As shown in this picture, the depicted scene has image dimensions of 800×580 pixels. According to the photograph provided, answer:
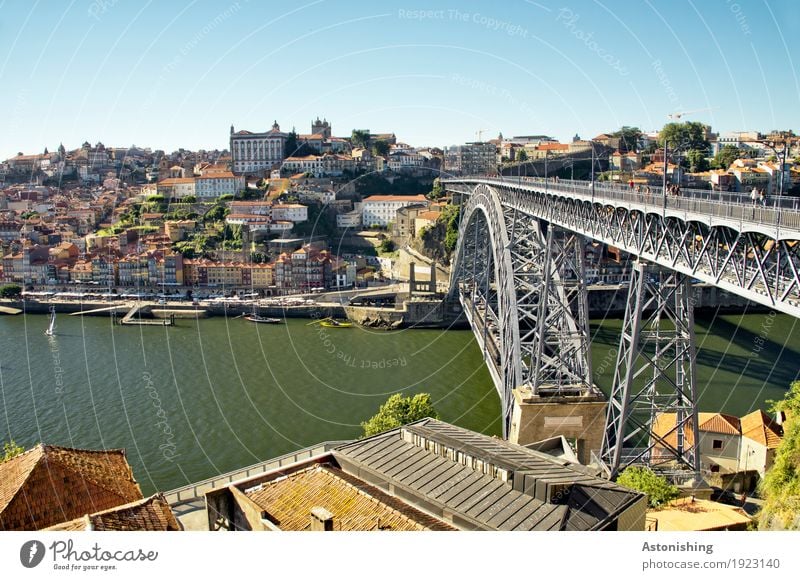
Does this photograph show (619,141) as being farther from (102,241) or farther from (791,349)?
(102,241)

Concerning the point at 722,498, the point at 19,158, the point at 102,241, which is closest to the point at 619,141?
the point at 102,241

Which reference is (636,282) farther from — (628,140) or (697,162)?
(628,140)

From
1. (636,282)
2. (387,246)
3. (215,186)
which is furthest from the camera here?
(215,186)

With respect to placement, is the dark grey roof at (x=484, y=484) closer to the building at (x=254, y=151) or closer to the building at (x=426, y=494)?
the building at (x=426, y=494)

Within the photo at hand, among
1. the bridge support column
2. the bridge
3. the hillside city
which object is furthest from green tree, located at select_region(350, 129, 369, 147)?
the bridge support column

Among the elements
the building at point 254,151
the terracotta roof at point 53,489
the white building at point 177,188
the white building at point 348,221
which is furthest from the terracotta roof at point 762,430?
the building at point 254,151

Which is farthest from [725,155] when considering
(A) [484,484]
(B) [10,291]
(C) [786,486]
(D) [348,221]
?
(B) [10,291]
